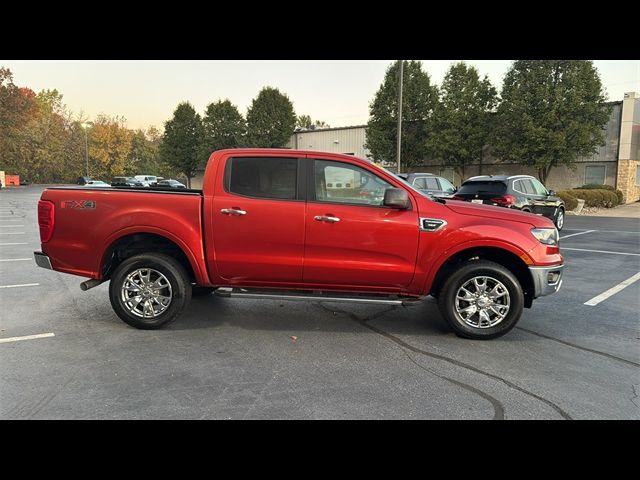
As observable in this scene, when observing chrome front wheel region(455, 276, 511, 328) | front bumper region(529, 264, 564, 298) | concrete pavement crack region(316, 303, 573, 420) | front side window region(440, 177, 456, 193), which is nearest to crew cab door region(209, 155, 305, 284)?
concrete pavement crack region(316, 303, 573, 420)

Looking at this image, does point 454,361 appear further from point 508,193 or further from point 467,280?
Answer: point 508,193

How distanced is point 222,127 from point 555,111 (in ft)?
102

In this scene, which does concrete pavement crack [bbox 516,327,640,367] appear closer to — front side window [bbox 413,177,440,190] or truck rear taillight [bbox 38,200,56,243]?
truck rear taillight [bbox 38,200,56,243]

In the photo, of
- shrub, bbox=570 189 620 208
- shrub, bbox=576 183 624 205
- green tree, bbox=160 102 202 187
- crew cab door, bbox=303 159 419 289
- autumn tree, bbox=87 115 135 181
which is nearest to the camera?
crew cab door, bbox=303 159 419 289

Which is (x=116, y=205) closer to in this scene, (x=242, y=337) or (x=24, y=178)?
(x=242, y=337)

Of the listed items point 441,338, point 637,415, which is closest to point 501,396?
point 637,415

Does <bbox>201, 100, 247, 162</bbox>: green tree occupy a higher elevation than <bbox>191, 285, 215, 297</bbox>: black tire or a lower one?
higher

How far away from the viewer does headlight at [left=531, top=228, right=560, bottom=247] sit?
187 inches

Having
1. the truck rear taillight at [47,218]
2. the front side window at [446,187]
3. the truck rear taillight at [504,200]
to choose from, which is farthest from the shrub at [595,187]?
the truck rear taillight at [47,218]

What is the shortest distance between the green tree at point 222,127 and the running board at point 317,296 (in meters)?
40.6

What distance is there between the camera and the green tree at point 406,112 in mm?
31156

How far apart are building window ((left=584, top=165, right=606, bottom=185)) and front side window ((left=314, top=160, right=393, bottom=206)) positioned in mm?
28690

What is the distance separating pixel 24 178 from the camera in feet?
218

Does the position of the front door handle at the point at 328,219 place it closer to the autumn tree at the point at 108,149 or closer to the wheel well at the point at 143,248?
the wheel well at the point at 143,248
